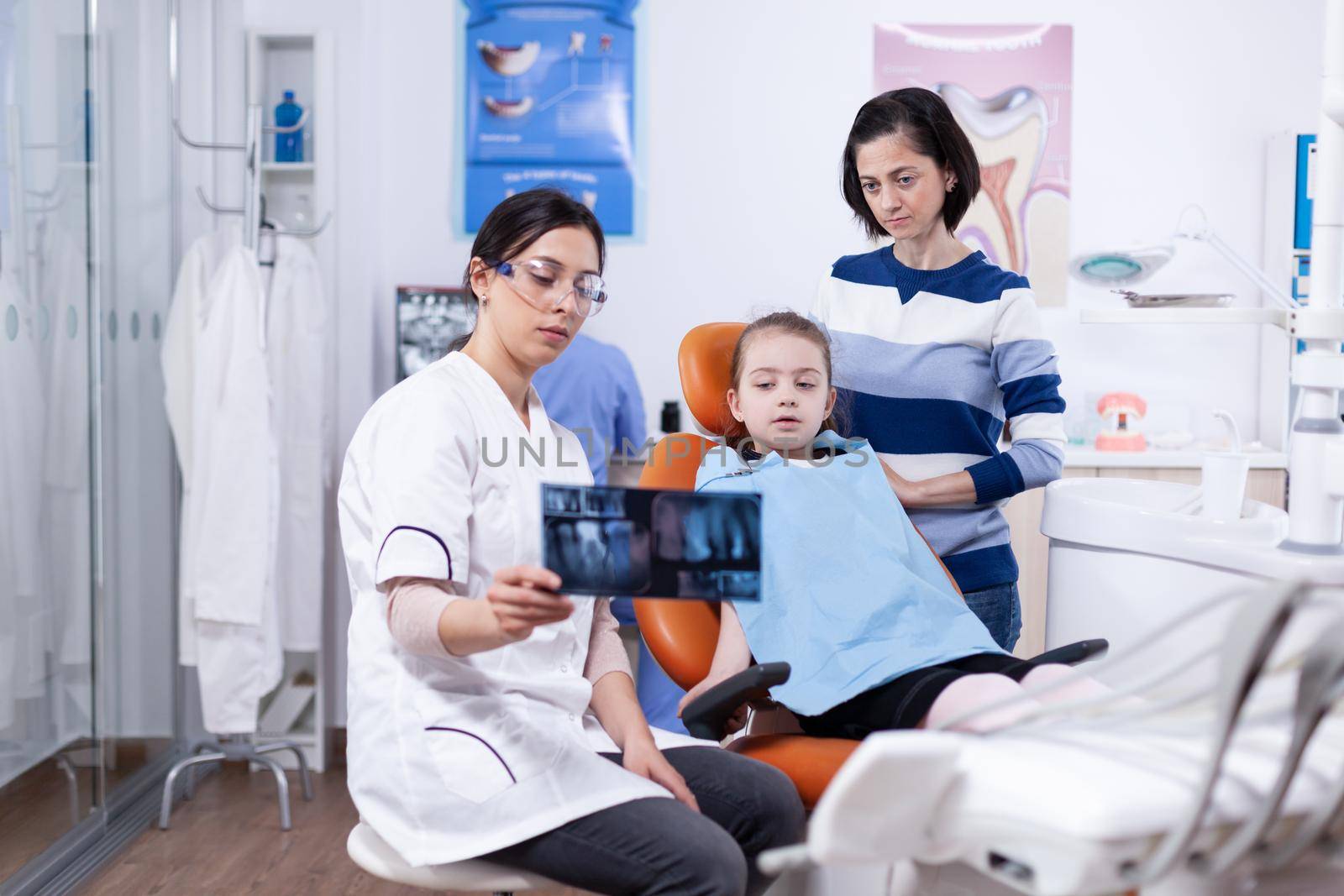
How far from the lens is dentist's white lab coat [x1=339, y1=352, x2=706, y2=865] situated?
1.16 m

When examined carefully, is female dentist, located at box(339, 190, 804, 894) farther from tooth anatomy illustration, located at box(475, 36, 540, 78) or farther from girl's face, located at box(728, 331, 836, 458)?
tooth anatomy illustration, located at box(475, 36, 540, 78)

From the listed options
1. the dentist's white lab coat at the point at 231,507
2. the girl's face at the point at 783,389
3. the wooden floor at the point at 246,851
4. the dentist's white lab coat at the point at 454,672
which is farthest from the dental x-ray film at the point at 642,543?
the dentist's white lab coat at the point at 231,507

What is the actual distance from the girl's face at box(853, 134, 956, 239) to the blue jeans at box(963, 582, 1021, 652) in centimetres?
55

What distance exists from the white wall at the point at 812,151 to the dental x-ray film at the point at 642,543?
2460mm

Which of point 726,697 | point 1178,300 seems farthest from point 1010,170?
point 726,697

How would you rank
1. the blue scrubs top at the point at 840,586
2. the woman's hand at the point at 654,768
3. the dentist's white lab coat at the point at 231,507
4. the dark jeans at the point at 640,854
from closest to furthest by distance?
1. the dark jeans at the point at 640,854
2. the woman's hand at the point at 654,768
3. the blue scrubs top at the point at 840,586
4. the dentist's white lab coat at the point at 231,507

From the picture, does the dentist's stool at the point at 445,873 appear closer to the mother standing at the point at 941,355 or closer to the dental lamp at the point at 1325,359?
the mother standing at the point at 941,355

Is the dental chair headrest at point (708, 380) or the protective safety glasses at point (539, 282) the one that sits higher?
the protective safety glasses at point (539, 282)

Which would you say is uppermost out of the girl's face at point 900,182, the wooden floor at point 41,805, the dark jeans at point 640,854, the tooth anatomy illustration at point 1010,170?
the tooth anatomy illustration at point 1010,170

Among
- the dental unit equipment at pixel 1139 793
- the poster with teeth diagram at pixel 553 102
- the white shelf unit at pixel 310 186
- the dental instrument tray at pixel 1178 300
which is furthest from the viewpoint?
the poster with teeth diagram at pixel 553 102

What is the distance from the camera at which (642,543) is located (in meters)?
0.99

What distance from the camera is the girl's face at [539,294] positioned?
4.31 ft

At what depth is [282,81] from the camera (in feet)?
10.4

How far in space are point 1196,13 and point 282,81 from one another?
2717 mm
